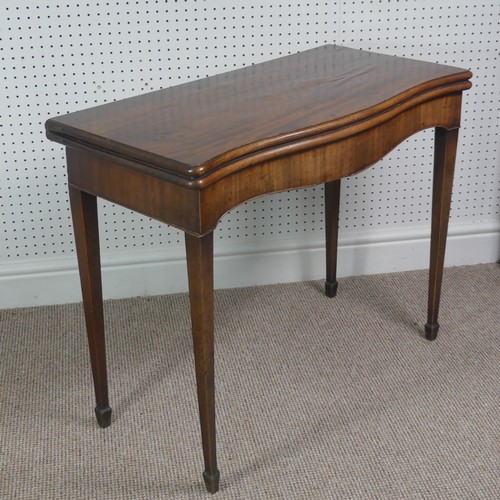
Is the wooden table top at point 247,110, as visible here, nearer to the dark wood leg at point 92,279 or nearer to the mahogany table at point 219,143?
the mahogany table at point 219,143

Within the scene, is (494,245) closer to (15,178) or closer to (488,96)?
(488,96)

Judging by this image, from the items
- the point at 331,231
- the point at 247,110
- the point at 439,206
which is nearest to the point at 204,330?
the point at 247,110

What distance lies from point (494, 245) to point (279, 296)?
0.84 metres

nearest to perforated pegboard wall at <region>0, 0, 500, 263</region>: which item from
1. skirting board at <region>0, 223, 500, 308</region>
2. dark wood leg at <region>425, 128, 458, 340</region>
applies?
skirting board at <region>0, 223, 500, 308</region>

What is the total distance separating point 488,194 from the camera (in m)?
3.10

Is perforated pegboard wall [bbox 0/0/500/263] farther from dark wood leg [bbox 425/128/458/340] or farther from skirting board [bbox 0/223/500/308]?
dark wood leg [bbox 425/128/458/340]

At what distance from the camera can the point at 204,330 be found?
187cm

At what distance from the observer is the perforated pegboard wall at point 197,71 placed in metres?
2.59

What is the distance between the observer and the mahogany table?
1.75 metres

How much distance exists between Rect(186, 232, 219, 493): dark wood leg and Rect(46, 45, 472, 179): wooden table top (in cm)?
19

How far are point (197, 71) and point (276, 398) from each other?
1.05 metres

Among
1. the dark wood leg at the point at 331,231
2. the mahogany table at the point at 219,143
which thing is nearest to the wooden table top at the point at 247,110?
the mahogany table at the point at 219,143

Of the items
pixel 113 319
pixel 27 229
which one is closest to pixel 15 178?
pixel 27 229

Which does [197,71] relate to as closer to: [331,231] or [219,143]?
[331,231]
